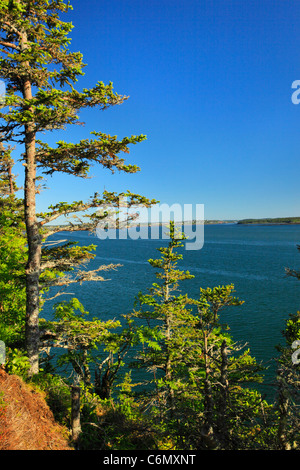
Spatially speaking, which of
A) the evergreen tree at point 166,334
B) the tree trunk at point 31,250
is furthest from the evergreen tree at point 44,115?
the evergreen tree at point 166,334

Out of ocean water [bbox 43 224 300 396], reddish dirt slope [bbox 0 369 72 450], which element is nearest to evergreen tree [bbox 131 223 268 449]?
reddish dirt slope [bbox 0 369 72 450]

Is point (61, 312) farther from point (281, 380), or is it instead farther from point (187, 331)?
point (281, 380)

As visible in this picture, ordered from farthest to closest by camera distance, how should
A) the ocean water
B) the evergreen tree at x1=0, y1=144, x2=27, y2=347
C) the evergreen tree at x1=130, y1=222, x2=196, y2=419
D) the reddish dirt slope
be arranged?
the ocean water
the evergreen tree at x1=130, y1=222, x2=196, y2=419
the evergreen tree at x1=0, y1=144, x2=27, y2=347
the reddish dirt slope

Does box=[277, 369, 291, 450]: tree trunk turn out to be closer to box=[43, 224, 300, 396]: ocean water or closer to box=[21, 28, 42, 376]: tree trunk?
box=[21, 28, 42, 376]: tree trunk

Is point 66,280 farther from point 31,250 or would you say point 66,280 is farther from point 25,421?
point 25,421

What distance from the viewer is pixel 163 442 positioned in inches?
350

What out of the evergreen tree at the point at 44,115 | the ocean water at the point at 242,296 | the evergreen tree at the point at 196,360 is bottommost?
the ocean water at the point at 242,296

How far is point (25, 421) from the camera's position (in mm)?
6766

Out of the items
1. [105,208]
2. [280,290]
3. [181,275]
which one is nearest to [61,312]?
[105,208]

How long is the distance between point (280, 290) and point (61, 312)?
152ft

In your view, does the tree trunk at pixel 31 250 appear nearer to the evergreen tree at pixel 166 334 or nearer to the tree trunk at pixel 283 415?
the evergreen tree at pixel 166 334

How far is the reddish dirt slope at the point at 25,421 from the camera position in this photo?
6.20 m

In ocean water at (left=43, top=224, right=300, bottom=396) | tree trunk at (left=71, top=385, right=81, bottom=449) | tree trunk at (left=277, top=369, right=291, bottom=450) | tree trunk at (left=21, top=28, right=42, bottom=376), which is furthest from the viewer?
ocean water at (left=43, top=224, right=300, bottom=396)

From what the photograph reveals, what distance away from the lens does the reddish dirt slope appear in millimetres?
6200
